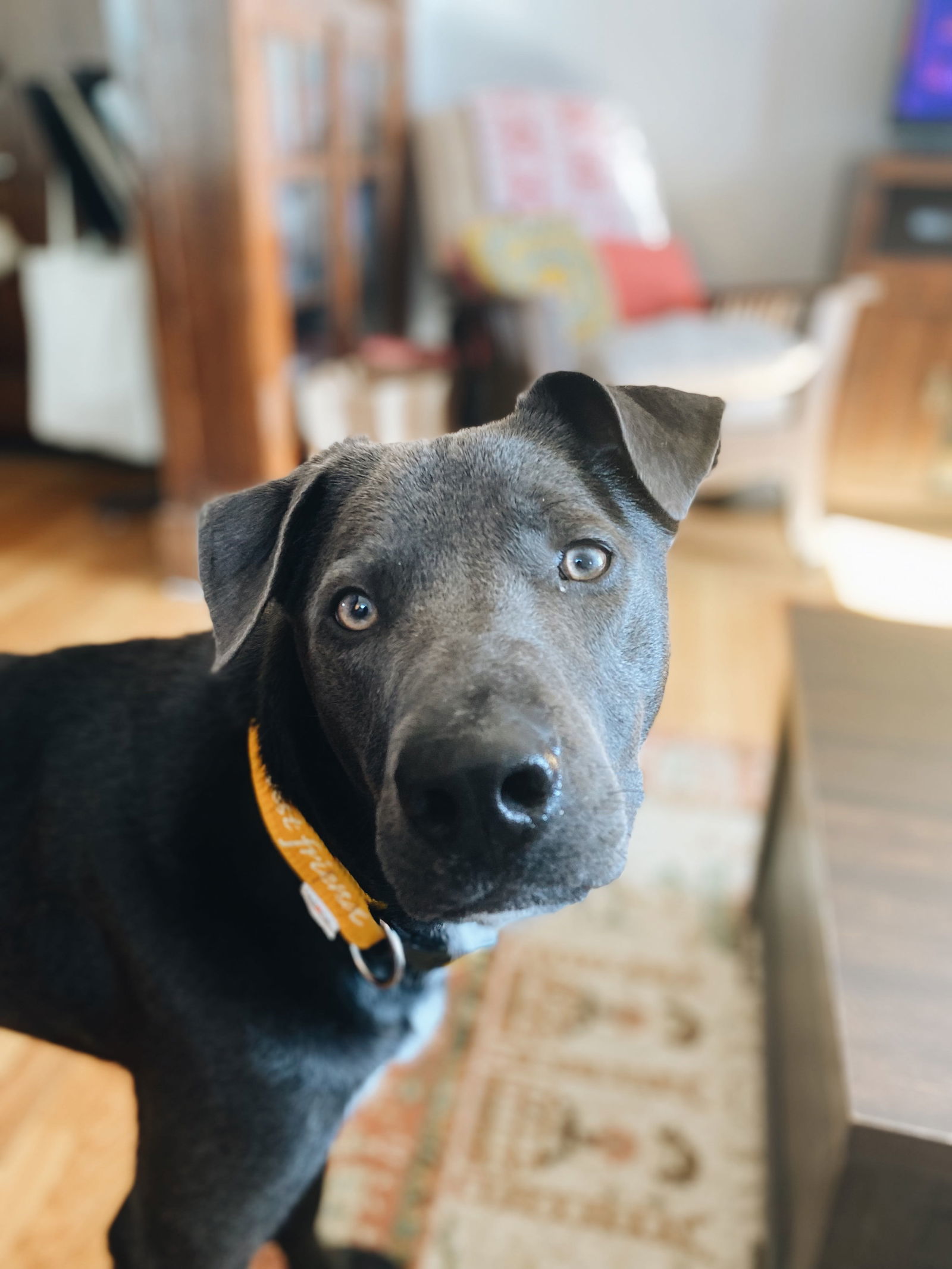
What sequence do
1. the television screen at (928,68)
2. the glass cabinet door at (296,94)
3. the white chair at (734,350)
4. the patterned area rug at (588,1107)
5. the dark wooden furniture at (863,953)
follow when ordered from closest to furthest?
the dark wooden furniture at (863,953) < the patterned area rug at (588,1107) < the glass cabinet door at (296,94) < the white chair at (734,350) < the television screen at (928,68)

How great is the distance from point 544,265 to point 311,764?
245 centimetres

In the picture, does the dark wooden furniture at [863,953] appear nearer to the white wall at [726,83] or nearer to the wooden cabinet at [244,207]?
the wooden cabinet at [244,207]

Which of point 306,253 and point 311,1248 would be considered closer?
point 311,1248

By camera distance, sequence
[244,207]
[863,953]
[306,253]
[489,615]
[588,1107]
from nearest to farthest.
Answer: [489,615] < [863,953] < [588,1107] < [244,207] < [306,253]

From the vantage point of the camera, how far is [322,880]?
2.54 ft

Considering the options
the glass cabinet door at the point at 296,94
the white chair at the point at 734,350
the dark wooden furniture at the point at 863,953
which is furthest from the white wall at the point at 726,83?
the dark wooden furniture at the point at 863,953

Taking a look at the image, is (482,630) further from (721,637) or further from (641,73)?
(641,73)

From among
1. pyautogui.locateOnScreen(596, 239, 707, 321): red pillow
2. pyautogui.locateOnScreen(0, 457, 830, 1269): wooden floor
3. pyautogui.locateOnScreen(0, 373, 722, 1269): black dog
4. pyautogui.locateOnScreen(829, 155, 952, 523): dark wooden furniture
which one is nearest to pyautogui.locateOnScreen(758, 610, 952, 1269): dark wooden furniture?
pyautogui.locateOnScreen(0, 373, 722, 1269): black dog

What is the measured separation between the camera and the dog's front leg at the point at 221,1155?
79 cm

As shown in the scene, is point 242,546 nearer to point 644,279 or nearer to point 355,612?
point 355,612

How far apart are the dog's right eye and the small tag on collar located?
23 centimetres

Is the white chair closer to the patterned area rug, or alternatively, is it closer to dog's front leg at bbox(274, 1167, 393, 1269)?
the patterned area rug

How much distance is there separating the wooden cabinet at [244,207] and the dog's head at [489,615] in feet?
6.38

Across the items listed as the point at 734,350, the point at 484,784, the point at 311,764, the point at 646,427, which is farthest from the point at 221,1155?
the point at 734,350
